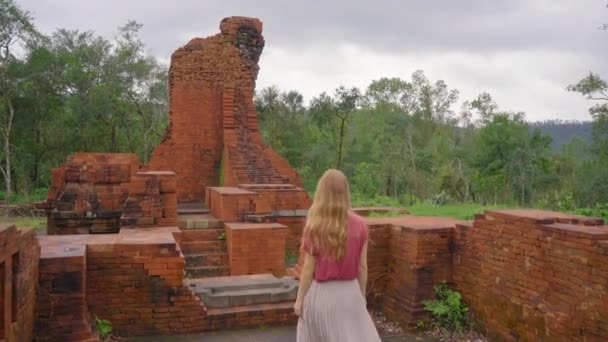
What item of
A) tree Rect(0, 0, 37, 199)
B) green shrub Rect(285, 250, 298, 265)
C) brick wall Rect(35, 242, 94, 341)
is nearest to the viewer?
brick wall Rect(35, 242, 94, 341)

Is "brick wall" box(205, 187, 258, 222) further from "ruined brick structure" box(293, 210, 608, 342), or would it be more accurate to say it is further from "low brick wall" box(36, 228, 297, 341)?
"low brick wall" box(36, 228, 297, 341)

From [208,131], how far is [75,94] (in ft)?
37.6

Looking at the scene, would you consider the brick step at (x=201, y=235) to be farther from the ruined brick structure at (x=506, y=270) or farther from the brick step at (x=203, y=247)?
the ruined brick structure at (x=506, y=270)

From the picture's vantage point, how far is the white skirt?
2.96 meters

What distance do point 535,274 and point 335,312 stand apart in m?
2.27

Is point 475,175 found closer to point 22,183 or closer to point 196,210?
point 196,210

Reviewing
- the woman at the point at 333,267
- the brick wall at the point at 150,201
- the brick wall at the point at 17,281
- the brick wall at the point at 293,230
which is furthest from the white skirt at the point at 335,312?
the brick wall at the point at 293,230

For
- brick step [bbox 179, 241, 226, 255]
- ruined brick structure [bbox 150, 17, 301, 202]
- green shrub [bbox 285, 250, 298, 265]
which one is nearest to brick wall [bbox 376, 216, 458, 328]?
brick step [bbox 179, 241, 226, 255]

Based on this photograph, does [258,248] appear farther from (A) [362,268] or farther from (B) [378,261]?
(A) [362,268]

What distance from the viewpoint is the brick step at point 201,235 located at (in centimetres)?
825

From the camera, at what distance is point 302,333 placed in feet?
10.0

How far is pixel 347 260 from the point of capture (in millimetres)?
2953

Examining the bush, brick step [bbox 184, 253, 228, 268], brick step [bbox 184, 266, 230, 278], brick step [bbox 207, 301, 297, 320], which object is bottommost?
brick step [bbox 184, 266, 230, 278]

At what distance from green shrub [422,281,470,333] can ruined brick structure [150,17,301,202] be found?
24.9ft
